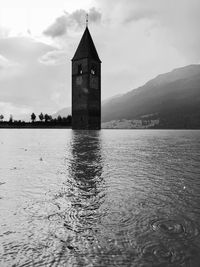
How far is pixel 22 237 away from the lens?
157 inches

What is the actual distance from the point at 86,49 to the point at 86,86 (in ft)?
43.9

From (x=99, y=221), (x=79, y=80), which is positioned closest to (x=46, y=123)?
(x=79, y=80)

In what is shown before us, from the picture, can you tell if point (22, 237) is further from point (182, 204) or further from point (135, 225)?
point (182, 204)

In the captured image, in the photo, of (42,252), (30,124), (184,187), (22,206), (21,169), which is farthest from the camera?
(30,124)

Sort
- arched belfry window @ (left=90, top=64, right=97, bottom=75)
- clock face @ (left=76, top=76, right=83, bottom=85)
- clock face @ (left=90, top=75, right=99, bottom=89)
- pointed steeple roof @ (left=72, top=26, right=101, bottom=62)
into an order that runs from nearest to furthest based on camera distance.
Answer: pointed steeple roof @ (left=72, top=26, right=101, bottom=62) → arched belfry window @ (left=90, top=64, right=97, bottom=75) → clock face @ (left=90, top=75, right=99, bottom=89) → clock face @ (left=76, top=76, right=83, bottom=85)

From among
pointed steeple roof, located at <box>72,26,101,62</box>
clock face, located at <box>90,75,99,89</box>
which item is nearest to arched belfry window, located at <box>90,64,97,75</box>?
clock face, located at <box>90,75,99,89</box>

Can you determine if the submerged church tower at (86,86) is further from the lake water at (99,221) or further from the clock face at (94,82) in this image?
the lake water at (99,221)

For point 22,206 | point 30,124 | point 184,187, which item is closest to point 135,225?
point 22,206

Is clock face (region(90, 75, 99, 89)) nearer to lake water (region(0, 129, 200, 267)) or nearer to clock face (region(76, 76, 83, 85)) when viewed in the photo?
clock face (region(76, 76, 83, 85))

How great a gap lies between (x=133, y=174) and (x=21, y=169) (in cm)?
490

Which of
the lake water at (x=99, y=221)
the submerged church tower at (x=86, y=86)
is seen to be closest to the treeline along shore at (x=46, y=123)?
the submerged church tower at (x=86, y=86)

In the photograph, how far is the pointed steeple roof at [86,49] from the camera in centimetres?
8738

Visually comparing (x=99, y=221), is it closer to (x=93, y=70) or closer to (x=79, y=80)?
(x=79, y=80)

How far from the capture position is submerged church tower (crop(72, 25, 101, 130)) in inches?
3435
